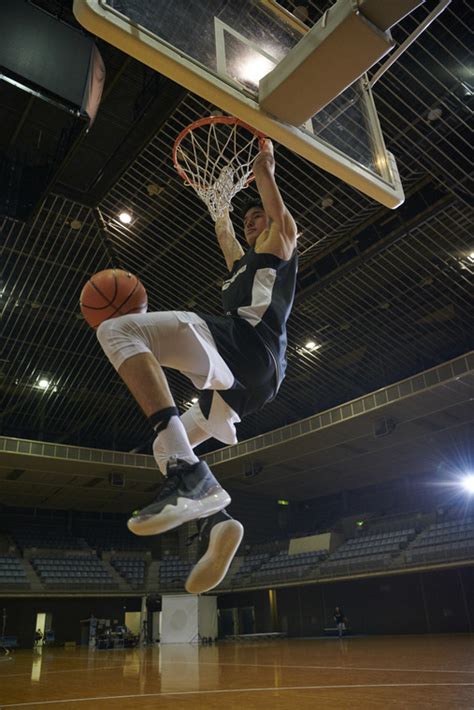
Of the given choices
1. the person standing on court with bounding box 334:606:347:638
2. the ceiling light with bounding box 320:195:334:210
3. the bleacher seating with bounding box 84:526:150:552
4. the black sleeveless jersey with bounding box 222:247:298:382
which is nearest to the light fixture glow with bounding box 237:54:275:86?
the black sleeveless jersey with bounding box 222:247:298:382

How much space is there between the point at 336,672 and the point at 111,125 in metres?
10.1

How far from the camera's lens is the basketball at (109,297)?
2.69 metres

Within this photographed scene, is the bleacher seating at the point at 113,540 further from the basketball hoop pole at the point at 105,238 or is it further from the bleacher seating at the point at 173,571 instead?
the basketball hoop pole at the point at 105,238

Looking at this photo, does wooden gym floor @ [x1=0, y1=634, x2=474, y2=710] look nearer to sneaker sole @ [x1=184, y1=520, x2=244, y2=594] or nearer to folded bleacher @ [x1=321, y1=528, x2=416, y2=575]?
sneaker sole @ [x1=184, y1=520, x2=244, y2=594]

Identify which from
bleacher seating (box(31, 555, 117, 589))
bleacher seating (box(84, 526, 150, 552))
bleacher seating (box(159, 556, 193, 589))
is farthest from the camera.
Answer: bleacher seating (box(84, 526, 150, 552))

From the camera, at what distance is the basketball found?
2.69 meters

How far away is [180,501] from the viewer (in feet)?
6.07

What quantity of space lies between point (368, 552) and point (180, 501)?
1901cm

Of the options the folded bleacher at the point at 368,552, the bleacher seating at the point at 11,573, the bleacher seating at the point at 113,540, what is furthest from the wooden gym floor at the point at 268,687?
the bleacher seating at the point at 113,540

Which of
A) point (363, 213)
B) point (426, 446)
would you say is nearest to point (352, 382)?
point (426, 446)

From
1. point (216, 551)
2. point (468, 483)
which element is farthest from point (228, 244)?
point (468, 483)

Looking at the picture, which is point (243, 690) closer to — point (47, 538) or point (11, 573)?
point (11, 573)

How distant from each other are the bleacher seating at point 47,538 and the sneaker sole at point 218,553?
2343 centimetres

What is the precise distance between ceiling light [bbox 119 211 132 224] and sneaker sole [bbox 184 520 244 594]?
1158 centimetres
